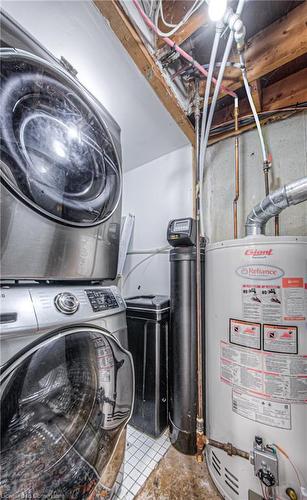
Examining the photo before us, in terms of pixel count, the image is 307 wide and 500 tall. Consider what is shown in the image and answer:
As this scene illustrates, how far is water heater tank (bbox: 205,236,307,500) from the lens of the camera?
709 millimetres

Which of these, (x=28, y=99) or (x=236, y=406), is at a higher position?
(x=28, y=99)

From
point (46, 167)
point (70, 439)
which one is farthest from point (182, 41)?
point (70, 439)

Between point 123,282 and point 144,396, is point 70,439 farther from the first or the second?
point 123,282

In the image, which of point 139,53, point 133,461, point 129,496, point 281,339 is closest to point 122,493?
point 129,496

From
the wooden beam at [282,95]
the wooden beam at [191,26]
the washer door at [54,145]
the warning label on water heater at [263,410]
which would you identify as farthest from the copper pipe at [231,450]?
the wooden beam at [191,26]

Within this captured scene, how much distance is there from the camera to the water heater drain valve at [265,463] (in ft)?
2.25

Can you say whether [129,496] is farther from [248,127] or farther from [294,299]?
[248,127]

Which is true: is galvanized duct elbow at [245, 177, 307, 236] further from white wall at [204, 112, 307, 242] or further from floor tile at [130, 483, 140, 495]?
floor tile at [130, 483, 140, 495]

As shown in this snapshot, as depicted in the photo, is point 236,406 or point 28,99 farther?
point 236,406

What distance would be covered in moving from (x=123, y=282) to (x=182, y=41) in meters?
1.63

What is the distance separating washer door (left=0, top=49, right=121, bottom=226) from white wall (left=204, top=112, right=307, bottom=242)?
81 centimetres

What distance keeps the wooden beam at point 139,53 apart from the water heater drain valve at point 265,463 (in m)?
1.63

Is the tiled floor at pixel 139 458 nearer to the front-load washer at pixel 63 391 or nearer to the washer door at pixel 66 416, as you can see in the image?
the front-load washer at pixel 63 391

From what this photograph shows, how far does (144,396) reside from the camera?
1130 millimetres
